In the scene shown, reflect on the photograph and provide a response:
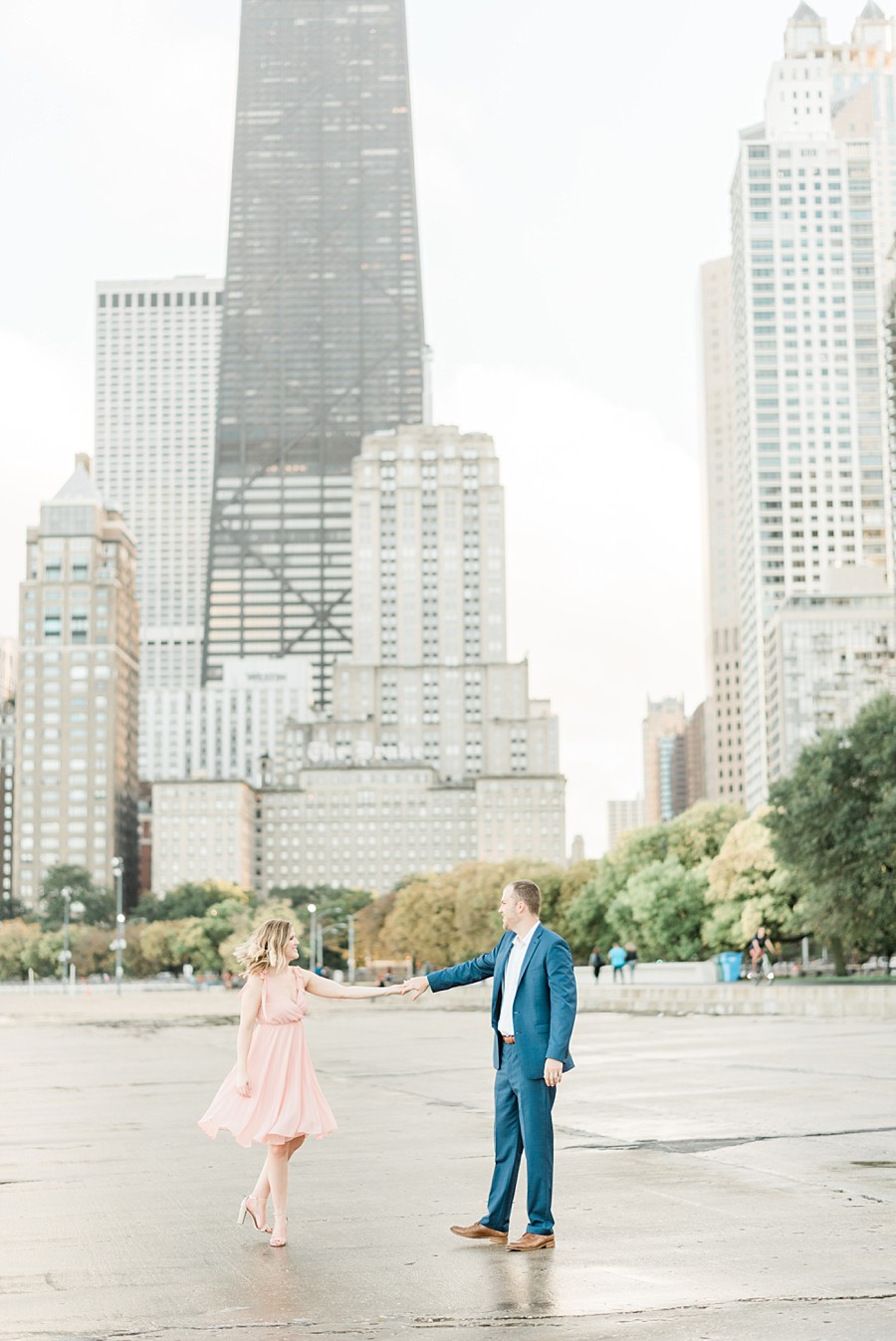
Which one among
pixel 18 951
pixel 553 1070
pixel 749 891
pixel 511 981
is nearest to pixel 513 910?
pixel 511 981

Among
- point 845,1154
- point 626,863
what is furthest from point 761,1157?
point 626,863

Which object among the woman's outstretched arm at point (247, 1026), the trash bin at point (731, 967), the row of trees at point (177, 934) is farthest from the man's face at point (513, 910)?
the row of trees at point (177, 934)

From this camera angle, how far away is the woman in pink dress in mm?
9172

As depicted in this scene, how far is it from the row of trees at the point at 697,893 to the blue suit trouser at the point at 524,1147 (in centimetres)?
4510

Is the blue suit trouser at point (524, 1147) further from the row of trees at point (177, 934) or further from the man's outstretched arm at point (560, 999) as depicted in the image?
the row of trees at point (177, 934)

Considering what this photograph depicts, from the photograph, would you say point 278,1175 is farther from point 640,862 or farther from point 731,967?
point 640,862

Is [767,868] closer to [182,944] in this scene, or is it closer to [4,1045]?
[4,1045]

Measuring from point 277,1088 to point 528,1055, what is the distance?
1543 millimetres

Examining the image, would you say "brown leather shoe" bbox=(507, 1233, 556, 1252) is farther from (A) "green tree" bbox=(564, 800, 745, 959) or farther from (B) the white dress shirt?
(A) "green tree" bbox=(564, 800, 745, 959)

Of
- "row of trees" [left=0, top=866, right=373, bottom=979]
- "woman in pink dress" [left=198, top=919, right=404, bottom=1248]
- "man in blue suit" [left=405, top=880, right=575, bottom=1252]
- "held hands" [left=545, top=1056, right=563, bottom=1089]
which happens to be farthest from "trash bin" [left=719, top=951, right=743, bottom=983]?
"row of trees" [left=0, top=866, right=373, bottom=979]

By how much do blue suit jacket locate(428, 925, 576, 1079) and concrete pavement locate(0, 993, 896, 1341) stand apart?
1010 millimetres

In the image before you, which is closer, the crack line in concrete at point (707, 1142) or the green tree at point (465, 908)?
the crack line in concrete at point (707, 1142)

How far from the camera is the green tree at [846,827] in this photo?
5362cm

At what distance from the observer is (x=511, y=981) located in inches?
360
